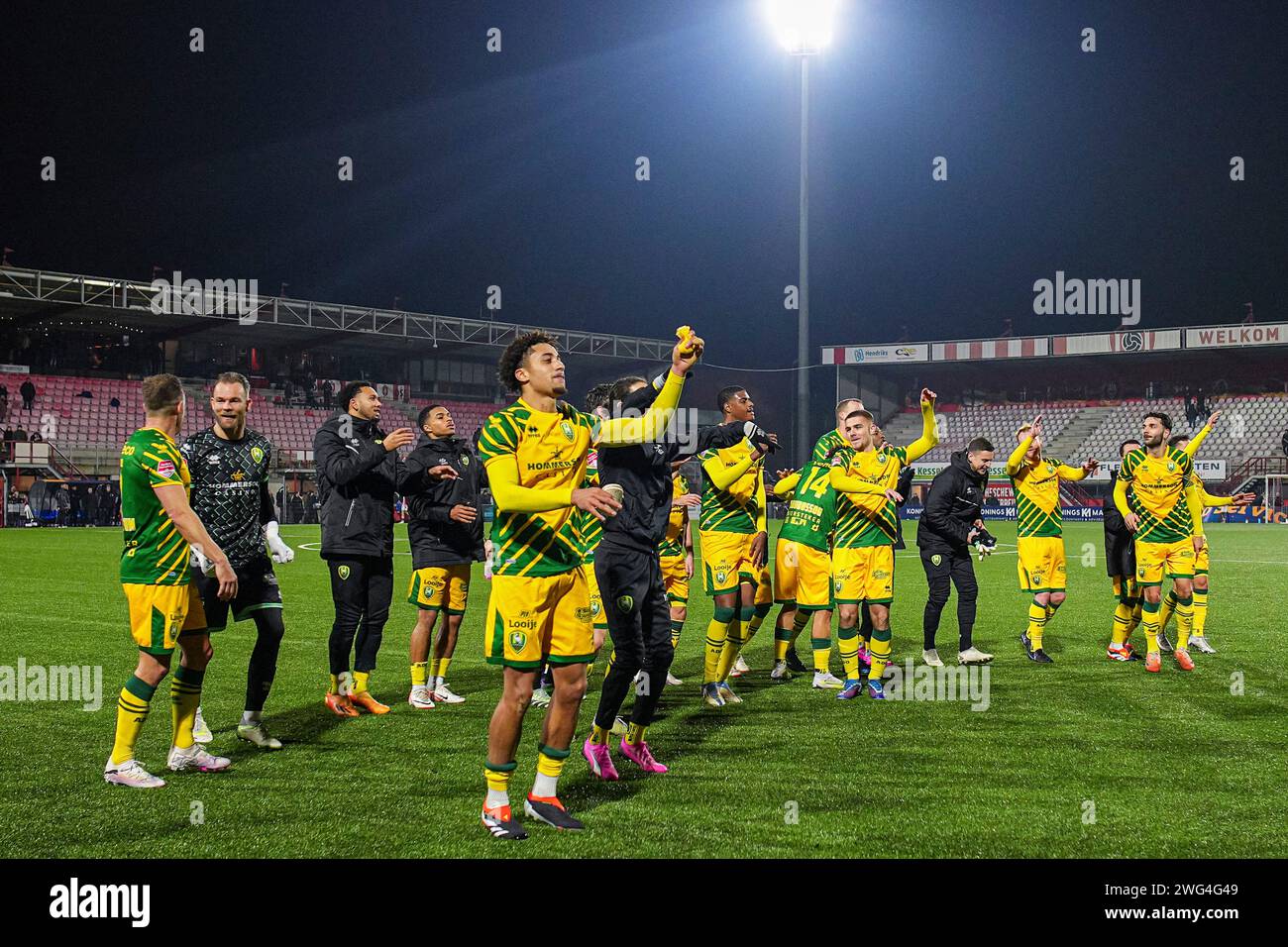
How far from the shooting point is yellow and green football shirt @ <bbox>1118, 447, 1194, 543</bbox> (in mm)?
9758

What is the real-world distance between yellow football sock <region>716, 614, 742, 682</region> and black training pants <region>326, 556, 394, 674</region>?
2478mm

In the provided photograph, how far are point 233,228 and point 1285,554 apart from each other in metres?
36.9

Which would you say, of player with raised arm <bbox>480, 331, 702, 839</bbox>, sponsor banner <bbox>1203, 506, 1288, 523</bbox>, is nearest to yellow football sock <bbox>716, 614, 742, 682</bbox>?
player with raised arm <bbox>480, 331, 702, 839</bbox>

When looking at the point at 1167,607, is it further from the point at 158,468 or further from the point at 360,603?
the point at 158,468

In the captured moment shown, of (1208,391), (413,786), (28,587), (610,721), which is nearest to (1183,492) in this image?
(610,721)

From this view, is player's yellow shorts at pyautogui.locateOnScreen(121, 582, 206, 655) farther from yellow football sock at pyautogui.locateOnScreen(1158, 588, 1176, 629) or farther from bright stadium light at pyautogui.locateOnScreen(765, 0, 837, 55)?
bright stadium light at pyautogui.locateOnScreen(765, 0, 837, 55)

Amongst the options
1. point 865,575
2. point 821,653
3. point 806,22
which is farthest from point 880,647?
point 806,22

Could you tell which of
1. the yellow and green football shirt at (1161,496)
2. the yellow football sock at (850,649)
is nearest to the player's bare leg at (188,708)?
the yellow football sock at (850,649)

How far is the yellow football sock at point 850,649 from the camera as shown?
8188 millimetres

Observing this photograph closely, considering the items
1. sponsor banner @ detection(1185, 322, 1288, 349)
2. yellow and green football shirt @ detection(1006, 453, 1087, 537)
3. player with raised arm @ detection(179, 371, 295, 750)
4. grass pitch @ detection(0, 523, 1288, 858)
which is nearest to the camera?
grass pitch @ detection(0, 523, 1288, 858)

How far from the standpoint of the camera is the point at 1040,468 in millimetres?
10688

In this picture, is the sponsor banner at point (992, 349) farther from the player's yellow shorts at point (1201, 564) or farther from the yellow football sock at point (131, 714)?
the yellow football sock at point (131, 714)

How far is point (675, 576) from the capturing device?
832 cm

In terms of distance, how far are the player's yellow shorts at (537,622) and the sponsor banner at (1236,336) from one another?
5290 centimetres
